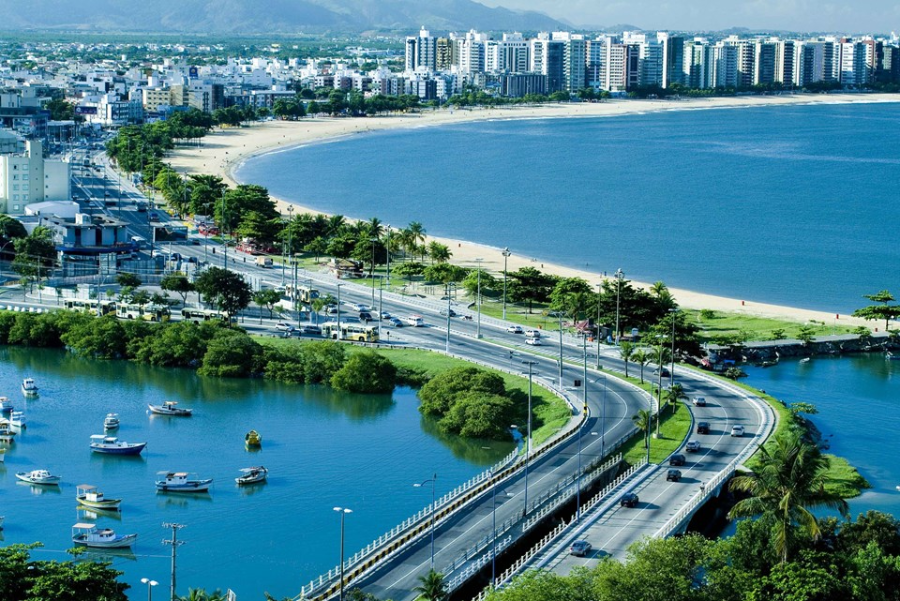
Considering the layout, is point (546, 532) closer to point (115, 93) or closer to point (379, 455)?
point (379, 455)

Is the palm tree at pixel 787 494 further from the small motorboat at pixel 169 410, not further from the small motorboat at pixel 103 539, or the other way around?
the small motorboat at pixel 169 410

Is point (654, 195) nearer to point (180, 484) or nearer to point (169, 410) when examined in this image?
point (169, 410)

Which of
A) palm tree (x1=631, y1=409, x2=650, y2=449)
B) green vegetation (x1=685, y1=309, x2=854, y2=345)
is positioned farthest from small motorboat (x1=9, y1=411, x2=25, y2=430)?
green vegetation (x1=685, y1=309, x2=854, y2=345)

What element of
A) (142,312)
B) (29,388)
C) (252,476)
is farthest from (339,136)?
(252,476)

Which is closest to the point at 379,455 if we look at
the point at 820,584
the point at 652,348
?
the point at 652,348

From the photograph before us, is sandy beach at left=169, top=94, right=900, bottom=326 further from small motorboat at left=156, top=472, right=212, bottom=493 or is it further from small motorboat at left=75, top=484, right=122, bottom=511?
small motorboat at left=75, top=484, right=122, bottom=511

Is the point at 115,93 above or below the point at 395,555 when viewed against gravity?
above
